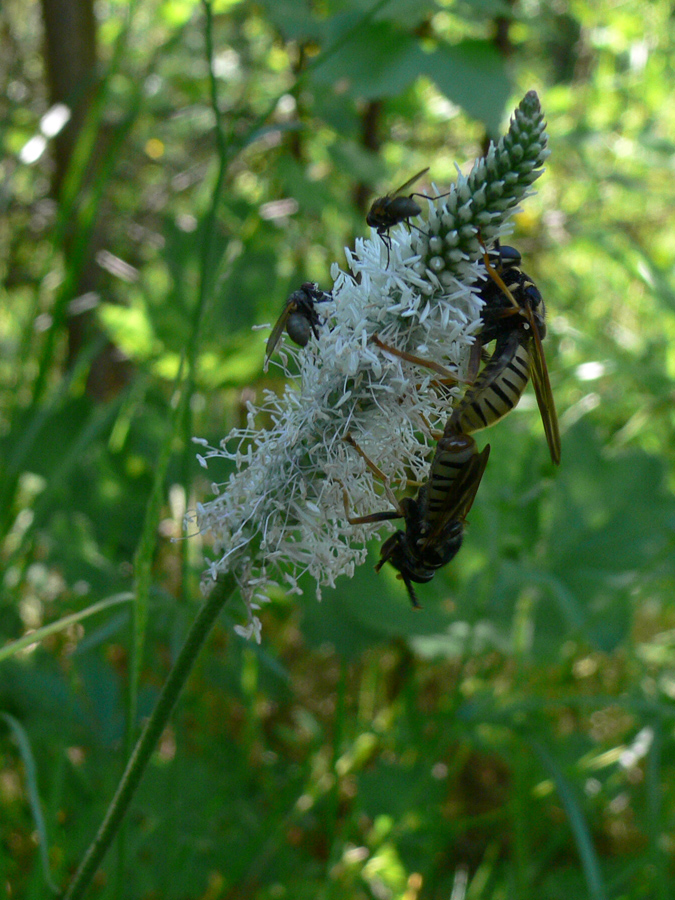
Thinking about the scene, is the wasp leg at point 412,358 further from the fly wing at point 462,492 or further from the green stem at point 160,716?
the green stem at point 160,716

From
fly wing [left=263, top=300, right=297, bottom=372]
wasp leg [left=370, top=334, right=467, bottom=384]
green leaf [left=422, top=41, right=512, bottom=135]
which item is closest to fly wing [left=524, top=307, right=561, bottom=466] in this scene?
wasp leg [left=370, top=334, right=467, bottom=384]

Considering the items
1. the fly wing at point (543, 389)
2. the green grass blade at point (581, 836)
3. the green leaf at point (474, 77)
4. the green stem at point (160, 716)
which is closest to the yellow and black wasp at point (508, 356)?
the fly wing at point (543, 389)

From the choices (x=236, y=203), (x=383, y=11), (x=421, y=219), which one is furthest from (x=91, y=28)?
(x=421, y=219)

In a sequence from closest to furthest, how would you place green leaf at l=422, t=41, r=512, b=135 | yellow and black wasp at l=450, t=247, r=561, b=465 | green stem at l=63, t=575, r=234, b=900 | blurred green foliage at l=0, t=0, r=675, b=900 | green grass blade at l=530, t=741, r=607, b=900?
green stem at l=63, t=575, r=234, b=900 → yellow and black wasp at l=450, t=247, r=561, b=465 → green grass blade at l=530, t=741, r=607, b=900 → blurred green foliage at l=0, t=0, r=675, b=900 → green leaf at l=422, t=41, r=512, b=135

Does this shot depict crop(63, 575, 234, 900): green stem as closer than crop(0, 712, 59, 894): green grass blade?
Yes

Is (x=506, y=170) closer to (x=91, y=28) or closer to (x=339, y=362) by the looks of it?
(x=339, y=362)

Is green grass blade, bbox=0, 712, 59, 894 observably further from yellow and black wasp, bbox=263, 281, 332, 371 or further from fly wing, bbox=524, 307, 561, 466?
fly wing, bbox=524, 307, 561, 466
